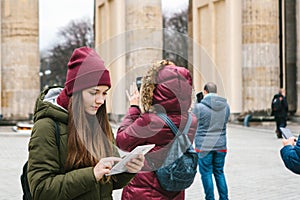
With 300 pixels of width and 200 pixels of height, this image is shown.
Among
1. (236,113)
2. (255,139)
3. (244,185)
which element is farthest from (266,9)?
(244,185)

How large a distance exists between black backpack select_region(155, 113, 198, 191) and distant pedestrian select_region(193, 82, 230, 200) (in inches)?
128

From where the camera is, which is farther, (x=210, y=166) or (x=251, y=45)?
(x=251, y=45)

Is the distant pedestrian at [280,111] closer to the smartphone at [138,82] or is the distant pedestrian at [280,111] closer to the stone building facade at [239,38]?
the stone building facade at [239,38]

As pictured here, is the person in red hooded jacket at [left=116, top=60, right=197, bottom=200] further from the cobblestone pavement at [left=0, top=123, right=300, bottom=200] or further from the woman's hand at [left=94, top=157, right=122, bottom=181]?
the cobblestone pavement at [left=0, top=123, right=300, bottom=200]

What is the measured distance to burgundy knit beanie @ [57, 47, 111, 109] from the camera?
132 inches

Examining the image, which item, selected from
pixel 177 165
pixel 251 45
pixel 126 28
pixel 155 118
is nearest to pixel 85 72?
pixel 155 118

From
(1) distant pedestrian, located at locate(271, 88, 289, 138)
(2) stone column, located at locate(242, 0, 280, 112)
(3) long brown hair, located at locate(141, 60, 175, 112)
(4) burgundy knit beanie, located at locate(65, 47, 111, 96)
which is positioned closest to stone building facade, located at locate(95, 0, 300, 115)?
(2) stone column, located at locate(242, 0, 280, 112)

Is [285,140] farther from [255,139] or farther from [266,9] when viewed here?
[266,9]

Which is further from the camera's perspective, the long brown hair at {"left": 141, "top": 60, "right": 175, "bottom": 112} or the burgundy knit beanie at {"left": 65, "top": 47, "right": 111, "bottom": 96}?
the long brown hair at {"left": 141, "top": 60, "right": 175, "bottom": 112}

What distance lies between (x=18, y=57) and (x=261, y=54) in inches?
413

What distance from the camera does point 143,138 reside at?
467 cm

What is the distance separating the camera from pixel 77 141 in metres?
3.29

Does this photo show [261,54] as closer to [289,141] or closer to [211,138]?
[211,138]

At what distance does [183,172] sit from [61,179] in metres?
1.49
